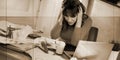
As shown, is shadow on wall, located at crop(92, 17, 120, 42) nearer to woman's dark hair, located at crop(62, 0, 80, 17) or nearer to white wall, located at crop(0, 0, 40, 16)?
woman's dark hair, located at crop(62, 0, 80, 17)

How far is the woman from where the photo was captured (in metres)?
0.90

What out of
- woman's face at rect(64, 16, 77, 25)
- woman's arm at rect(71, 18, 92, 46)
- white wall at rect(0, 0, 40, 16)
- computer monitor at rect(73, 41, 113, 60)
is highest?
white wall at rect(0, 0, 40, 16)

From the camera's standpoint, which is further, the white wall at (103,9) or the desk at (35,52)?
the white wall at (103,9)

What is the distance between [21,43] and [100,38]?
40 cm

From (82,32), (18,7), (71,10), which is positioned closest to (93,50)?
(82,32)

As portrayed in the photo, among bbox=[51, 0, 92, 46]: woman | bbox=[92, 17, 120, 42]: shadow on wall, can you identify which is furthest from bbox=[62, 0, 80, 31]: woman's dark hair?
bbox=[92, 17, 120, 42]: shadow on wall

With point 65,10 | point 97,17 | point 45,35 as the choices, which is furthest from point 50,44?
point 97,17

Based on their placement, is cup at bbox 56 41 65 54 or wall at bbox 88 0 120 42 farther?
wall at bbox 88 0 120 42

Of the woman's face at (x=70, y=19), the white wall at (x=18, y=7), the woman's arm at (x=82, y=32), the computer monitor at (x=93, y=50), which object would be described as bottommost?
the computer monitor at (x=93, y=50)

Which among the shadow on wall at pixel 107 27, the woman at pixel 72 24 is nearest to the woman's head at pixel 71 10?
the woman at pixel 72 24

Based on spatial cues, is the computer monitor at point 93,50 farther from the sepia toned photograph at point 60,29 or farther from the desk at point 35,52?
the desk at point 35,52

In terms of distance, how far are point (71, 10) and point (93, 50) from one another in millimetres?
213

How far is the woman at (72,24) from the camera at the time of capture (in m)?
0.90

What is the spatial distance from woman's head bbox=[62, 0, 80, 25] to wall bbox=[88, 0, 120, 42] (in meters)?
0.08
